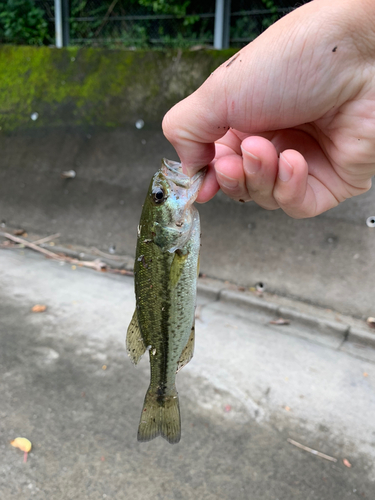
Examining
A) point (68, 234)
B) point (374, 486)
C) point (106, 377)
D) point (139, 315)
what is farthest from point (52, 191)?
point (374, 486)

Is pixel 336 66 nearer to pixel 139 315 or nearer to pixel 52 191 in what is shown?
pixel 139 315

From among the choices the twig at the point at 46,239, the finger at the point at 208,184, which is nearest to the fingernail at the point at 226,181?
the finger at the point at 208,184

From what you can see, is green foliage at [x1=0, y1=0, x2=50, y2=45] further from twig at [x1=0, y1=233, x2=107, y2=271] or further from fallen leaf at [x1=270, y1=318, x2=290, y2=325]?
fallen leaf at [x1=270, y1=318, x2=290, y2=325]

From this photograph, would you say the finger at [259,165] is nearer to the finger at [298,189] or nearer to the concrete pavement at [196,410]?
the finger at [298,189]

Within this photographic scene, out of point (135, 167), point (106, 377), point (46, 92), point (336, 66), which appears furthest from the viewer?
point (46, 92)

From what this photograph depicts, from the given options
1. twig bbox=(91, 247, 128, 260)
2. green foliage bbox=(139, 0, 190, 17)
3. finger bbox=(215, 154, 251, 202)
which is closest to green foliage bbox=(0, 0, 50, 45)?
green foliage bbox=(139, 0, 190, 17)

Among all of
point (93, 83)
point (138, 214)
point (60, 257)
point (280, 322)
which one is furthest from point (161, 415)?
point (93, 83)

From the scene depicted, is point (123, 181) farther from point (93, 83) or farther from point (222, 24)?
point (222, 24)
